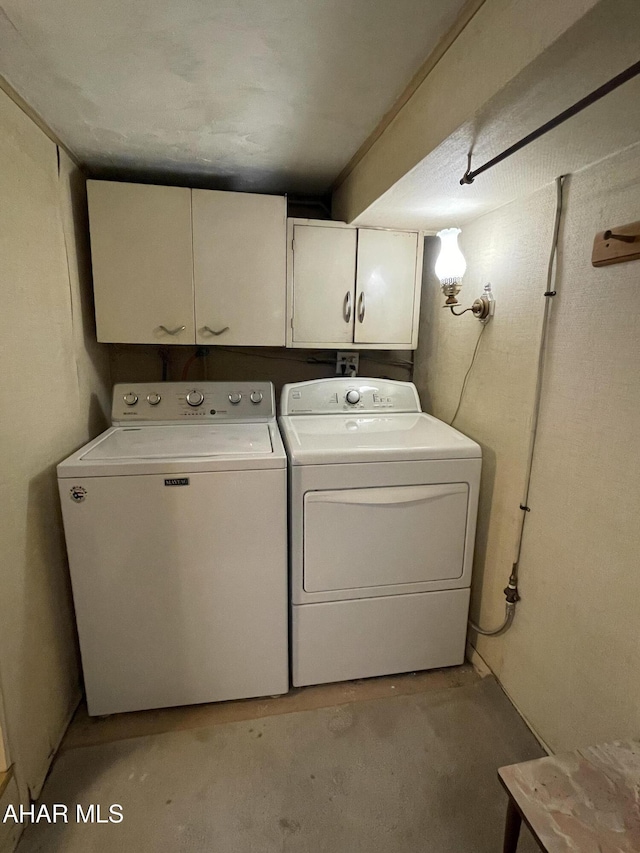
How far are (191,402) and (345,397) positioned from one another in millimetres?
743

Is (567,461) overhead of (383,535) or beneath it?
overhead

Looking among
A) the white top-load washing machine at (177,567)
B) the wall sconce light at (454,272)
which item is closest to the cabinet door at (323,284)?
the wall sconce light at (454,272)

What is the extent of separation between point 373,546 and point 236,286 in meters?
1.27

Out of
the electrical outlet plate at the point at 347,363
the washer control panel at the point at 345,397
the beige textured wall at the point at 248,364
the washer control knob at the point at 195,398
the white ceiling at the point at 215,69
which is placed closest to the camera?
the white ceiling at the point at 215,69

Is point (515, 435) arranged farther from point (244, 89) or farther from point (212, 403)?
point (244, 89)

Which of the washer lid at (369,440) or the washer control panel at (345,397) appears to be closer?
the washer lid at (369,440)

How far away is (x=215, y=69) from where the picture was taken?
1154mm

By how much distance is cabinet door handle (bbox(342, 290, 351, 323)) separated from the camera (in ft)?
6.73

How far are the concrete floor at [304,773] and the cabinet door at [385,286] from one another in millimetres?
1608

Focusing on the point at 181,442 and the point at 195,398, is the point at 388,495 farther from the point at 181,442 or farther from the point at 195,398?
the point at 195,398

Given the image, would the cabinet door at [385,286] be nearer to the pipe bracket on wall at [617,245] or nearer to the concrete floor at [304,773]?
the pipe bracket on wall at [617,245]

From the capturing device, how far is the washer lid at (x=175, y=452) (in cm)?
140

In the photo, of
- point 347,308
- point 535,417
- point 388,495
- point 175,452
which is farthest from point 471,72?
point 175,452

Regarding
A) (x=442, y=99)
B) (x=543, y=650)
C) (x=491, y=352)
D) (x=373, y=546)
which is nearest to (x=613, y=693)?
(x=543, y=650)
